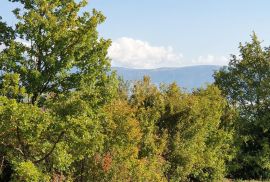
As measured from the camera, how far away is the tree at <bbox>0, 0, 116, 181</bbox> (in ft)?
80.3

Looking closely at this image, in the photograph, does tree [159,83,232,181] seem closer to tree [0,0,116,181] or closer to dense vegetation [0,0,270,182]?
dense vegetation [0,0,270,182]

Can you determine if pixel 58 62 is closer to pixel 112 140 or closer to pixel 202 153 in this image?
pixel 112 140

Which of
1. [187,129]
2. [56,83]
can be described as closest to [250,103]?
[187,129]

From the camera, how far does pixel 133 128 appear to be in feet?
91.2

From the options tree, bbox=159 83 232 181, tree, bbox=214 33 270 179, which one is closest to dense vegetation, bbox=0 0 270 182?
tree, bbox=159 83 232 181

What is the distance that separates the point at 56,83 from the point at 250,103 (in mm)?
34826

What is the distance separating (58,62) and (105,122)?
505 cm

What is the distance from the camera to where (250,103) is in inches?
2202

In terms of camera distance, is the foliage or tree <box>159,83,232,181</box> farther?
tree <box>159,83,232,181</box>

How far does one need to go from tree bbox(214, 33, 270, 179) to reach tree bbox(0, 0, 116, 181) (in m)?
30.1

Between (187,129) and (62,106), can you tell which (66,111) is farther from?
(187,129)

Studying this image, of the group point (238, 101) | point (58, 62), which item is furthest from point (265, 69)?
point (58, 62)

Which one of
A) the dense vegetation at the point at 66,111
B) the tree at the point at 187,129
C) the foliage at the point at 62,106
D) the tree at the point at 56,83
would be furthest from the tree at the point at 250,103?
the tree at the point at 56,83

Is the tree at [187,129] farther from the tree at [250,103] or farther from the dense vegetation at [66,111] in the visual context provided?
the tree at [250,103]
